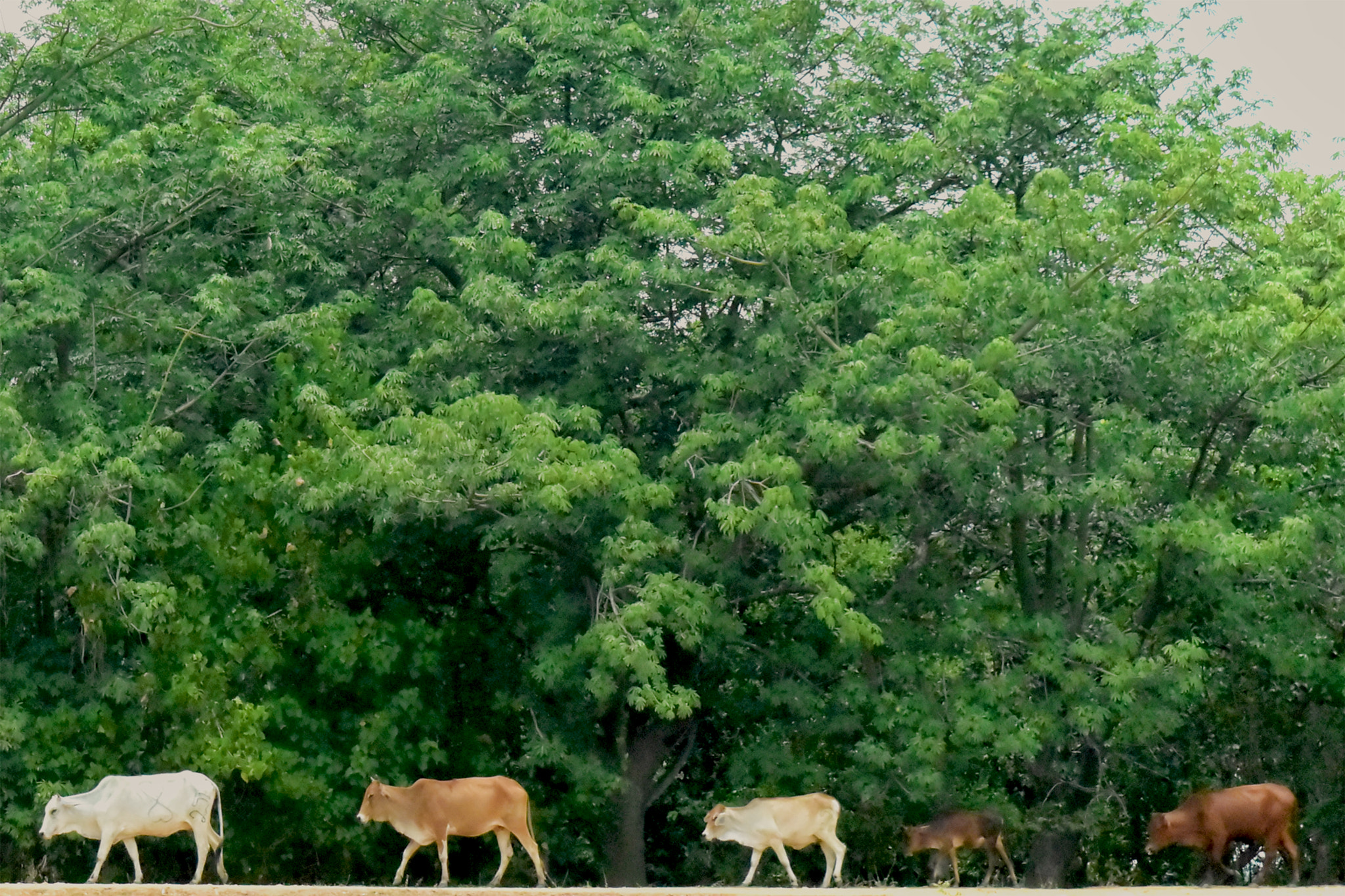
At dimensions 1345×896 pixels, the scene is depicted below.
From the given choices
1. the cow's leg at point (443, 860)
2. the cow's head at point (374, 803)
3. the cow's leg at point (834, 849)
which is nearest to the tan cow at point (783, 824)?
the cow's leg at point (834, 849)

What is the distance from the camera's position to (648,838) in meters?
24.0

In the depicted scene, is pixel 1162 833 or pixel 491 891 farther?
pixel 1162 833

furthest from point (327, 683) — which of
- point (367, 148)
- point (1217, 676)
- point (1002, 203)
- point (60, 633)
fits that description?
point (1217, 676)

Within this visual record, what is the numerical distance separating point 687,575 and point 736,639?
208cm

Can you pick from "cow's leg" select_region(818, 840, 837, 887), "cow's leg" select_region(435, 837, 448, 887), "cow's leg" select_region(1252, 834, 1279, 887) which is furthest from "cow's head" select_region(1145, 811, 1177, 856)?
"cow's leg" select_region(435, 837, 448, 887)

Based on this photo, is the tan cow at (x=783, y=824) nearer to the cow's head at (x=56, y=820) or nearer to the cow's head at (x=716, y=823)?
the cow's head at (x=716, y=823)

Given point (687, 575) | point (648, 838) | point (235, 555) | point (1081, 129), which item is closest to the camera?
point (687, 575)

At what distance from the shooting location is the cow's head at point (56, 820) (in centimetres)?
1605

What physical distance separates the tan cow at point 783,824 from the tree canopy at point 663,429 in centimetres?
200

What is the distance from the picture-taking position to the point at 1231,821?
18516 millimetres

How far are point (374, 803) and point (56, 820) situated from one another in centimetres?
294

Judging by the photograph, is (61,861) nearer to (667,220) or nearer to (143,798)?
(143,798)

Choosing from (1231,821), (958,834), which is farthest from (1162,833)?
(958,834)

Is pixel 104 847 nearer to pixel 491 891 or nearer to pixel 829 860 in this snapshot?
pixel 491 891
